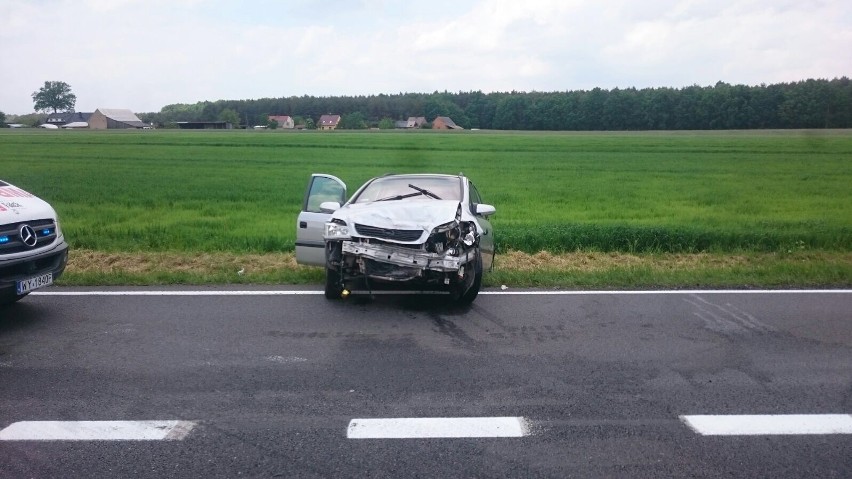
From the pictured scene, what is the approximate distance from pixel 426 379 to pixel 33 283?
402 cm

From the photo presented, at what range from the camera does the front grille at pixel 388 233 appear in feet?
23.5

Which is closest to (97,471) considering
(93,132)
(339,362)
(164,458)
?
(164,458)

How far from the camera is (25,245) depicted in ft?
21.3

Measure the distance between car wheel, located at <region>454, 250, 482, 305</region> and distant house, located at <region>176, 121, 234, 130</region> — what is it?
45.3 metres

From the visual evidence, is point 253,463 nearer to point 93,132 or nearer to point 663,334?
point 663,334

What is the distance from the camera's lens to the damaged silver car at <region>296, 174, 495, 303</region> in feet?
23.2

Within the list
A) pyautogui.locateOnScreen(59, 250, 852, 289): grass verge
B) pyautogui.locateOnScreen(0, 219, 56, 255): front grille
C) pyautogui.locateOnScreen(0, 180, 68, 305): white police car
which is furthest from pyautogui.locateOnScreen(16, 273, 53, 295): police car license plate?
pyautogui.locateOnScreen(59, 250, 852, 289): grass verge

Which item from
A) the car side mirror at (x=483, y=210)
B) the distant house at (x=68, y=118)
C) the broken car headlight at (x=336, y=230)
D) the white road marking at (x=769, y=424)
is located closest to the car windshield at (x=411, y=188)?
the car side mirror at (x=483, y=210)

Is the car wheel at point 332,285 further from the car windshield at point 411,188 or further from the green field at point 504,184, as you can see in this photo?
the green field at point 504,184

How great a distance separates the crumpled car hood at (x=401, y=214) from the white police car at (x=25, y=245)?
288cm

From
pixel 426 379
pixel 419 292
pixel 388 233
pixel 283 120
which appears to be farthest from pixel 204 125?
pixel 426 379

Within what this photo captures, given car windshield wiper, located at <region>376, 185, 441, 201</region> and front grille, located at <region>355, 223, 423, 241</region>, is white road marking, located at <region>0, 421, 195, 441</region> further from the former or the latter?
car windshield wiper, located at <region>376, 185, 441, 201</region>

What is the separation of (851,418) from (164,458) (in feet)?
14.0

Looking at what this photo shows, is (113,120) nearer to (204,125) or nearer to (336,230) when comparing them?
(204,125)
